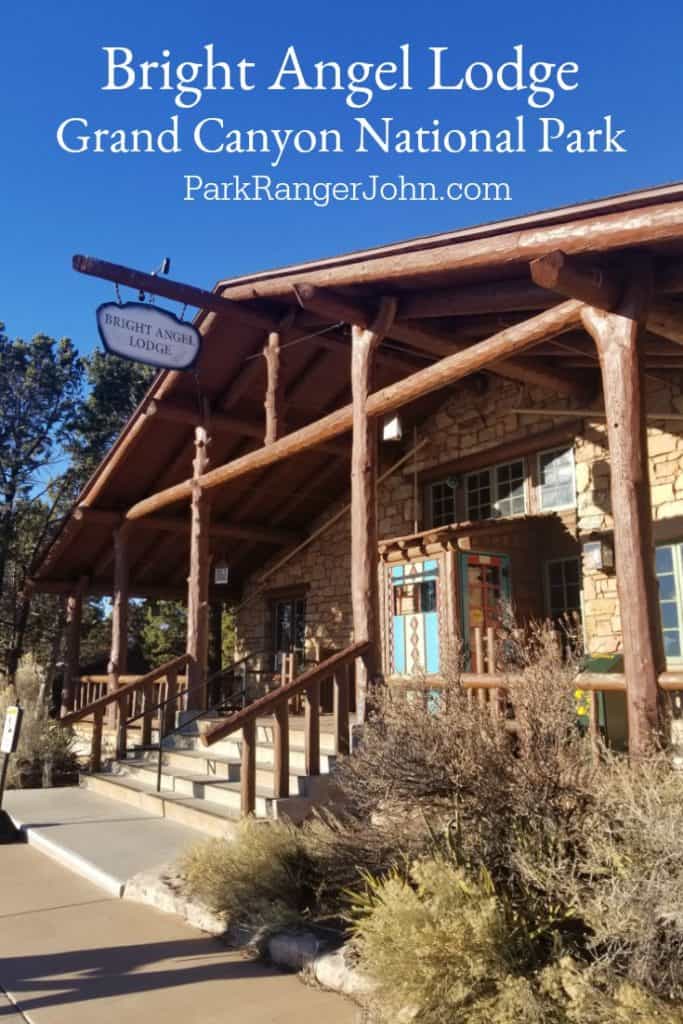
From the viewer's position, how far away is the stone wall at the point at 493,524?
895 cm

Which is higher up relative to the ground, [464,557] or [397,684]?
[464,557]

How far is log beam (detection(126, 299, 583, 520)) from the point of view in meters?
6.34

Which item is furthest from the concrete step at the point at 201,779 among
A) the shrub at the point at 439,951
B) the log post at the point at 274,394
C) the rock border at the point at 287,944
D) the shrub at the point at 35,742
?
the log post at the point at 274,394

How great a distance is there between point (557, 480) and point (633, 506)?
17.2 ft

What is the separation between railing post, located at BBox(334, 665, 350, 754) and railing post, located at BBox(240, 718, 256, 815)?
85 centimetres

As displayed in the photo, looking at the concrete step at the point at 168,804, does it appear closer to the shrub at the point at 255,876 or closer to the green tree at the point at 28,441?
the shrub at the point at 255,876

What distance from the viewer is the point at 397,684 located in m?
5.22

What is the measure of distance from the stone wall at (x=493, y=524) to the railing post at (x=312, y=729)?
416 centimetres

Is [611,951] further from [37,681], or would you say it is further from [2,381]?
[2,381]

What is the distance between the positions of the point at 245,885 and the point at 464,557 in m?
5.76

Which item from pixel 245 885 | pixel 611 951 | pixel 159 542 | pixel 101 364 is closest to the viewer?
pixel 611 951

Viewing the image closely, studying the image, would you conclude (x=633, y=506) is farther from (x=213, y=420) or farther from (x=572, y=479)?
(x=213, y=420)

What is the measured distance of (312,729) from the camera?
6.80 m

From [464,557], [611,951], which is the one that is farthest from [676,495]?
[611,951]
